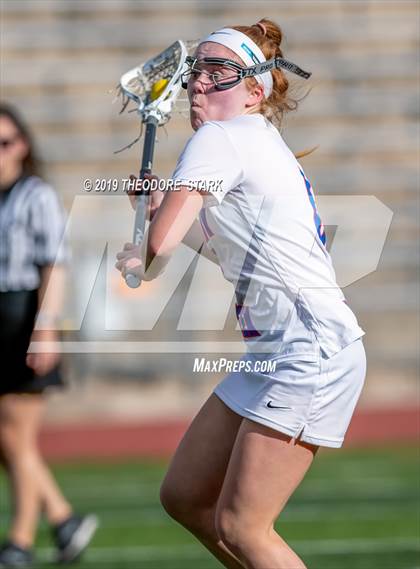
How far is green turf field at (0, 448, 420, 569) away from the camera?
6.27 m

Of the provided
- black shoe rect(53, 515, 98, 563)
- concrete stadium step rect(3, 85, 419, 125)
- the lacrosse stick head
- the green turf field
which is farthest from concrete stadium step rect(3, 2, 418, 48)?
the lacrosse stick head

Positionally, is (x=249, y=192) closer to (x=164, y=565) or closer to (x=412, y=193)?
(x=164, y=565)

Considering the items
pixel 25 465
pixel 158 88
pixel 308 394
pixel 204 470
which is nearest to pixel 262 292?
pixel 308 394

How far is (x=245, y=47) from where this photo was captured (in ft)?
12.2

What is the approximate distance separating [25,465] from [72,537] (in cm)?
40

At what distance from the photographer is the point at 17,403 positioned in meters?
6.47

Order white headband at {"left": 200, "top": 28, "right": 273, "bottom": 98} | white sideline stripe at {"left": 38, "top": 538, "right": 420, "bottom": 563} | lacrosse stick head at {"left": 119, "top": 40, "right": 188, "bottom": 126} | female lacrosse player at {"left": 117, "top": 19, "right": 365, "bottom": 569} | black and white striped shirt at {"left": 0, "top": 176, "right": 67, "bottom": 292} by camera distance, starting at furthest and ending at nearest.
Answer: black and white striped shirt at {"left": 0, "top": 176, "right": 67, "bottom": 292} → white sideline stripe at {"left": 38, "top": 538, "right": 420, "bottom": 563} → lacrosse stick head at {"left": 119, "top": 40, "right": 188, "bottom": 126} → white headband at {"left": 200, "top": 28, "right": 273, "bottom": 98} → female lacrosse player at {"left": 117, "top": 19, "right": 365, "bottom": 569}

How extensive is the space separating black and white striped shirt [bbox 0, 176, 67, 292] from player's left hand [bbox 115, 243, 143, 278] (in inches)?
116

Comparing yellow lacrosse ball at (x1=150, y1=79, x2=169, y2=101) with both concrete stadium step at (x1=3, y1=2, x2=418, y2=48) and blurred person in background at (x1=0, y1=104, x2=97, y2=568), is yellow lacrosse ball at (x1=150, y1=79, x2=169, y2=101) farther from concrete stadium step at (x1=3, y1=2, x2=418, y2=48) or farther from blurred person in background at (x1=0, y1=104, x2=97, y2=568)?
concrete stadium step at (x1=3, y1=2, x2=418, y2=48)

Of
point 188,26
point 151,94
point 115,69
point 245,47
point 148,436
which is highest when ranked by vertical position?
point 245,47

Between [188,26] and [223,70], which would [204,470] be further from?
[188,26]

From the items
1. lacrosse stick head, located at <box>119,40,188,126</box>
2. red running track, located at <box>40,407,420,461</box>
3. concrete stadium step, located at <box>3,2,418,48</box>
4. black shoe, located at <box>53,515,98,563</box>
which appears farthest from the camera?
concrete stadium step, located at <box>3,2,418,48</box>

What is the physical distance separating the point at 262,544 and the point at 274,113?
1.20 meters

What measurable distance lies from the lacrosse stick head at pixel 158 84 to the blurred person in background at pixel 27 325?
2301 mm
